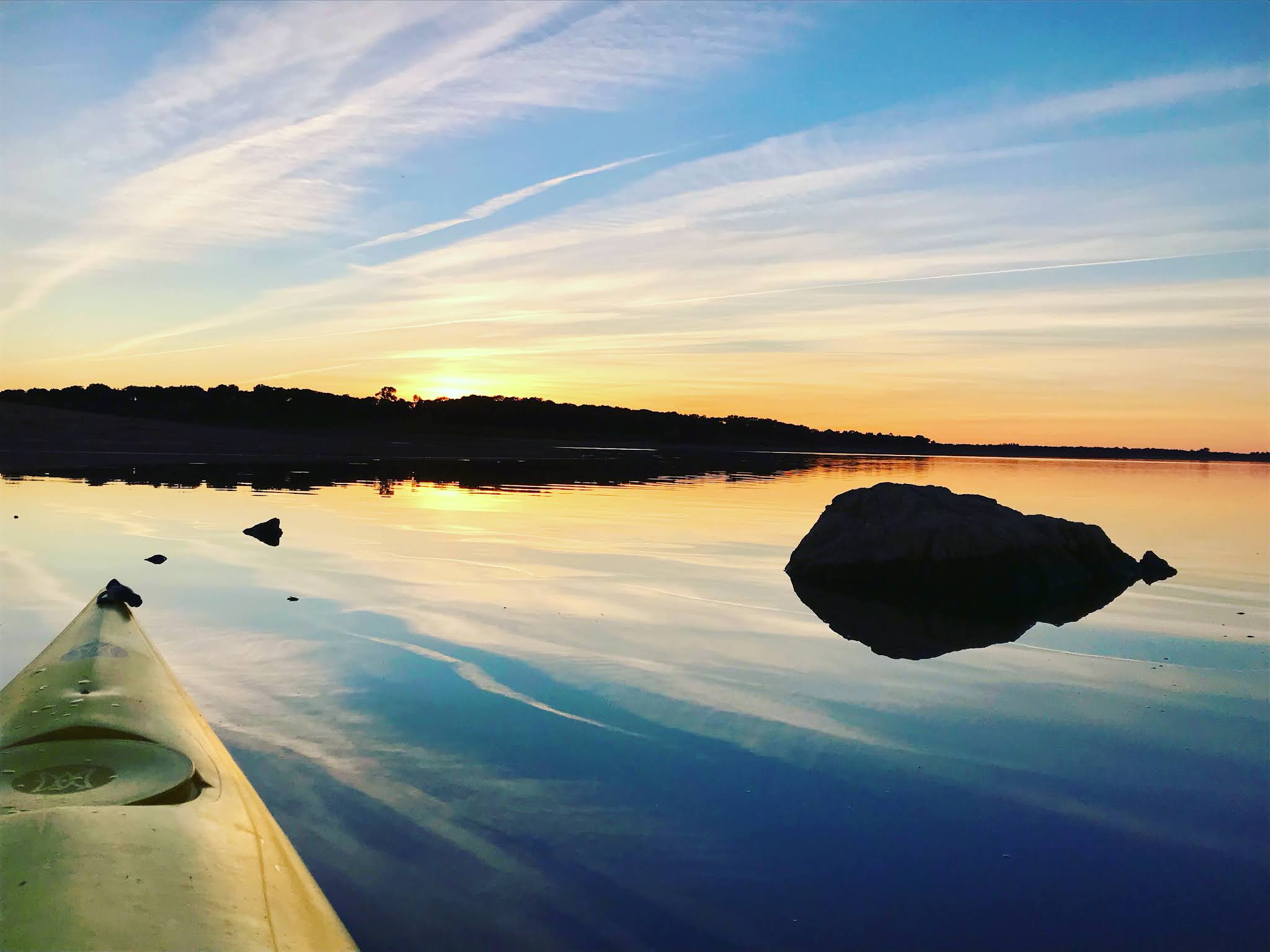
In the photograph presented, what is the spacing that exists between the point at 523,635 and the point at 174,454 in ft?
153

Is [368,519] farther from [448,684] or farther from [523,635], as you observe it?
[448,684]

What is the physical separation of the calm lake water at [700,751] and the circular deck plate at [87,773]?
2.81ft

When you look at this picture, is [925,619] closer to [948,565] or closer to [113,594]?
[948,565]

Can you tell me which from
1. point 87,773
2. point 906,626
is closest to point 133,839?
point 87,773

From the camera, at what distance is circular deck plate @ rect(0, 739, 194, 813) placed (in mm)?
4082

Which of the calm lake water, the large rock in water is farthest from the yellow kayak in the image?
the large rock in water

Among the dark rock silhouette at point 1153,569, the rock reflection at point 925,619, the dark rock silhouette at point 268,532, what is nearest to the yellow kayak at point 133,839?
the rock reflection at point 925,619

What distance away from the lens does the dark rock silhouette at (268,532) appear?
632 inches

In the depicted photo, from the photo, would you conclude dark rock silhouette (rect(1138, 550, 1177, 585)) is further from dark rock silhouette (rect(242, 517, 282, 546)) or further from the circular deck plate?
dark rock silhouette (rect(242, 517, 282, 546))

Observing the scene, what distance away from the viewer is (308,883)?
13.3 feet

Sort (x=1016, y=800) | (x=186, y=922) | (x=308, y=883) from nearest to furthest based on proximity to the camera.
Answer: (x=186, y=922)
(x=308, y=883)
(x=1016, y=800)

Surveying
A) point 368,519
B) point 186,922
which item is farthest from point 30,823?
point 368,519

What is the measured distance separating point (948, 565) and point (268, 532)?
1167 centimetres

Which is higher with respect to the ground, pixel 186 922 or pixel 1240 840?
pixel 186 922
